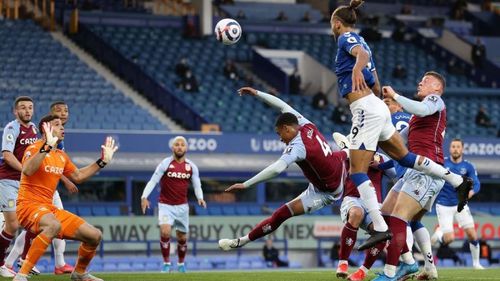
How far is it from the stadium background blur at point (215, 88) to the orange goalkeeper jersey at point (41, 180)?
11658 millimetres

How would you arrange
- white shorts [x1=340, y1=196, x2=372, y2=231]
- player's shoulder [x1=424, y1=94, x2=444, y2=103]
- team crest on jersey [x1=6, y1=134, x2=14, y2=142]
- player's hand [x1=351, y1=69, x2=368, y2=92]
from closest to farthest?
player's hand [x1=351, y1=69, x2=368, y2=92]
player's shoulder [x1=424, y1=94, x2=444, y2=103]
white shorts [x1=340, y1=196, x2=372, y2=231]
team crest on jersey [x1=6, y1=134, x2=14, y2=142]

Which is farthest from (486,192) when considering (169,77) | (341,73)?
(341,73)

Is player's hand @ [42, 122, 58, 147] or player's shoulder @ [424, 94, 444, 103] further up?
player's shoulder @ [424, 94, 444, 103]

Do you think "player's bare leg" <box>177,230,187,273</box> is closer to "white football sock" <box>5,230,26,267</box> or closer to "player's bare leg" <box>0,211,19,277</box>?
"white football sock" <box>5,230,26,267</box>

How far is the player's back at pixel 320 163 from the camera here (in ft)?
47.9

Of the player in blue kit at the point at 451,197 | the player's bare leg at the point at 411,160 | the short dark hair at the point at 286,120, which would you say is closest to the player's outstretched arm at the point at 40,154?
the short dark hair at the point at 286,120

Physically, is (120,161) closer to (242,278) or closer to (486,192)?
(486,192)

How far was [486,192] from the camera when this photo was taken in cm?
3409

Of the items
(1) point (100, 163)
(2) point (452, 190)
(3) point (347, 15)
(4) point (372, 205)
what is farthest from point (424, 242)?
(2) point (452, 190)

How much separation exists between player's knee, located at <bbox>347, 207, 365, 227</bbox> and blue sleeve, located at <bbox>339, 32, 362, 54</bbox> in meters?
2.78

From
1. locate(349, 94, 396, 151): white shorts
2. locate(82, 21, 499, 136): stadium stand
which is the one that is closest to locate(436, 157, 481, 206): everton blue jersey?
locate(349, 94, 396, 151): white shorts

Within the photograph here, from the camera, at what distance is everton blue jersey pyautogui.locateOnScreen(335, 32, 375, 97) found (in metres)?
13.4

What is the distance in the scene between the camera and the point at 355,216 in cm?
1542

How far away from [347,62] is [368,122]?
782 millimetres
